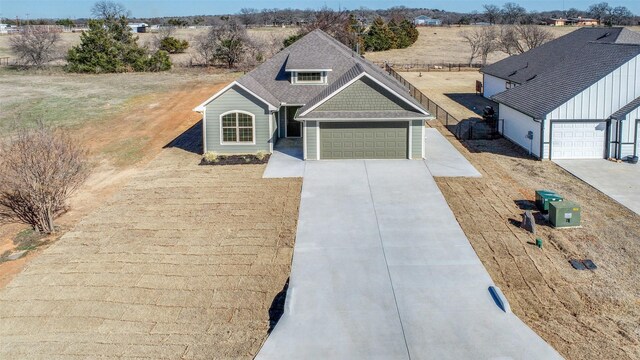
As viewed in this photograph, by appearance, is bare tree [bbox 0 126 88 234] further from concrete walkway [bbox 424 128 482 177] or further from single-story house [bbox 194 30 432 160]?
concrete walkway [bbox 424 128 482 177]

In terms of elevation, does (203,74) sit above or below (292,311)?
above

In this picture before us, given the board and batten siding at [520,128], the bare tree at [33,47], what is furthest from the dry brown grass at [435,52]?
the board and batten siding at [520,128]

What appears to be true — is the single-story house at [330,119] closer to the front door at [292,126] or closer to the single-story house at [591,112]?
the front door at [292,126]

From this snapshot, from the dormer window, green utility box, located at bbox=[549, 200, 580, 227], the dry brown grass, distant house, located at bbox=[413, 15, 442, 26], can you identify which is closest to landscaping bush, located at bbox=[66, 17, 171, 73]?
the dry brown grass

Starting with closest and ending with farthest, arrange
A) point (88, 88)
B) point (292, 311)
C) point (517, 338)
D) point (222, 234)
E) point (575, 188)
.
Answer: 1. point (517, 338)
2. point (292, 311)
3. point (222, 234)
4. point (575, 188)
5. point (88, 88)

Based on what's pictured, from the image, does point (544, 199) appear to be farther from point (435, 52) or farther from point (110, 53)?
point (435, 52)

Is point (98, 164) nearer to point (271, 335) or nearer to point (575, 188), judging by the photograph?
point (271, 335)

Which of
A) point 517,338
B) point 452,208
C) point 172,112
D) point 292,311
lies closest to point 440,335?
point 517,338

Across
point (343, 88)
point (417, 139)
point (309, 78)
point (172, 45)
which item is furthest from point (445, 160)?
point (172, 45)
